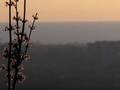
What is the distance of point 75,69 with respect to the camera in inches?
4518

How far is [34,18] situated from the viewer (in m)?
9.85

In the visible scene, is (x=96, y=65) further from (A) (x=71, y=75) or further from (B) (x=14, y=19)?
(B) (x=14, y=19)

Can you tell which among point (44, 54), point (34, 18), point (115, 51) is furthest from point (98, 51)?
point (34, 18)

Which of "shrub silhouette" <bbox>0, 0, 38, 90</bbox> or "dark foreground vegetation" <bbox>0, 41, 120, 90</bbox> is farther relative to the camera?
"dark foreground vegetation" <bbox>0, 41, 120, 90</bbox>

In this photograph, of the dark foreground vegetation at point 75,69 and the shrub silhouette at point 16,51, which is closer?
the shrub silhouette at point 16,51

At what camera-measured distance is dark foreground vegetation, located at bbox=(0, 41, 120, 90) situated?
88938 mm

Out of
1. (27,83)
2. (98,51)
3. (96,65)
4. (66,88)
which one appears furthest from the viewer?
(98,51)

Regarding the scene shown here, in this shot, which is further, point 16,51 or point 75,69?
point 75,69

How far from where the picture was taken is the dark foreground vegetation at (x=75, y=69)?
88.9m

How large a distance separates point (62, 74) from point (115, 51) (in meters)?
31.0

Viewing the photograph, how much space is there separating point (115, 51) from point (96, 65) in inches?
656

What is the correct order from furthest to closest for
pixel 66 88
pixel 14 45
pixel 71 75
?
1. pixel 71 75
2. pixel 66 88
3. pixel 14 45

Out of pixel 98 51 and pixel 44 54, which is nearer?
pixel 98 51

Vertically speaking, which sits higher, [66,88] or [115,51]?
[115,51]
